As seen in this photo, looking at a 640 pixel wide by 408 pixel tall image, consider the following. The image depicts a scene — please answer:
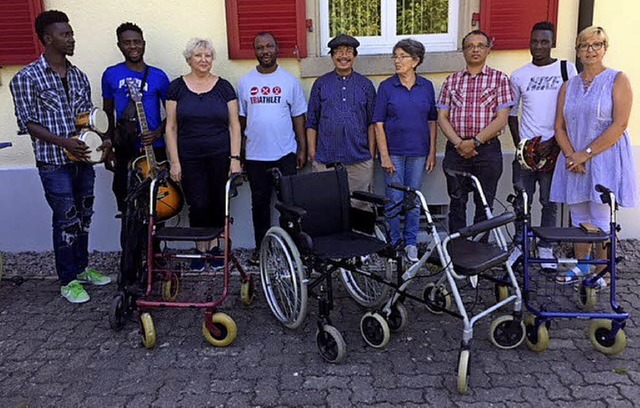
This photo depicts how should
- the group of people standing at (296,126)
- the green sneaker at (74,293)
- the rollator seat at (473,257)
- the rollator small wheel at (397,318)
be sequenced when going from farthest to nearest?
1. the green sneaker at (74,293)
2. the group of people standing at (296,126)
3. the rollator small wheel at (397,318)
4. the rollator seat at (473,257)

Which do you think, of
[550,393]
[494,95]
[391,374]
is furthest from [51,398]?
[494,95]

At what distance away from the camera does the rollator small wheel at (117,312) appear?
148 inches

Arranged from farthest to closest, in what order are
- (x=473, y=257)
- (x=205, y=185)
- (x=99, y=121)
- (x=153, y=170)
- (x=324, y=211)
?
(x=205, y=185) → (x=153, y=170) → (x=99, y=121) → (x=324, y=211) → (x=473, y=257)

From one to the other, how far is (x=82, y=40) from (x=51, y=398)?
10.8ft

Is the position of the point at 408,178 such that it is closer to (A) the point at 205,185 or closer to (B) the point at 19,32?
(A) the point at 205,185

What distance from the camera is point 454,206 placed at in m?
4.71

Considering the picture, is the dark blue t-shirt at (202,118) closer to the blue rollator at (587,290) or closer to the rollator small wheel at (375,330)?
the rollator small wheel at (375,330)

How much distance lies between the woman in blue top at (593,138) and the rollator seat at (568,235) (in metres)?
0.56

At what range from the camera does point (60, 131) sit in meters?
4.10

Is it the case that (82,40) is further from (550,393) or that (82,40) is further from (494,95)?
(550,393)

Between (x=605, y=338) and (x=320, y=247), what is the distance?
1.78m

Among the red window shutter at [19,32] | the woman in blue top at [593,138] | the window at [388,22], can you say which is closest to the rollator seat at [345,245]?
the woman in blue top at [593,138]

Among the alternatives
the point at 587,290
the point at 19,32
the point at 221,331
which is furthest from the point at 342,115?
the point at 19,32

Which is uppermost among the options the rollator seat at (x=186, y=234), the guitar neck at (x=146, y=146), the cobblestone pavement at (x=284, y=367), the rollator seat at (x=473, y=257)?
the guitar neck at (x=146, y=146)
